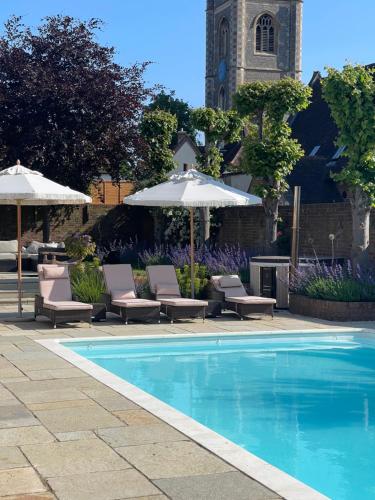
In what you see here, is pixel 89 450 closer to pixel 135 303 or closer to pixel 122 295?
pixel 135 303

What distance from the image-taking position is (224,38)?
69500mm

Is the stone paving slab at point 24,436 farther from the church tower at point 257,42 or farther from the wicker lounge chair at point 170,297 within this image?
the church tower at point 257,42

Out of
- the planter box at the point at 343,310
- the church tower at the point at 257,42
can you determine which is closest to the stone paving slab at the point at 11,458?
the planter box at the point at 343,310

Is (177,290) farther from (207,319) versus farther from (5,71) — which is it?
(5,71)

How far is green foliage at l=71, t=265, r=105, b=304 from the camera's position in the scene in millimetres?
13516

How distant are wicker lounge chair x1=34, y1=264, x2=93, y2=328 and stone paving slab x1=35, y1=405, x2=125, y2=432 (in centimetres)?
518

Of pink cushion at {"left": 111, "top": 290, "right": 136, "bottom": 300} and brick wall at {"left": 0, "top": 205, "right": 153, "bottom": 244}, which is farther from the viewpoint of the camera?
brick wall at {"left": 0, "top": 205, "right": 153, "bottom": 244}

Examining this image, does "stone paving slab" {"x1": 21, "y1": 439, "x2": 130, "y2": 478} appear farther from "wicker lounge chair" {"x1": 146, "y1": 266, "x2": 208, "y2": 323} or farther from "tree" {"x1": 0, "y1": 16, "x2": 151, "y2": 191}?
"tree" {"x1": 0, "y1": 16, "x2": 151, "y2": 191}

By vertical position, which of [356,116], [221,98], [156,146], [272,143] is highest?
[221,98]

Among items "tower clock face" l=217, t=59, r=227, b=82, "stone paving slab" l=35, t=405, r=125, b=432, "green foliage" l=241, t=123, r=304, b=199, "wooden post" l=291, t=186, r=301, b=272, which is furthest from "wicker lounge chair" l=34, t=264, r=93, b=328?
"tower clock face" l=217, t=59, r=227, b=82

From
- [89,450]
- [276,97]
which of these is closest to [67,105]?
[276,97]

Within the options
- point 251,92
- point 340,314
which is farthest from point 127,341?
point 251,92

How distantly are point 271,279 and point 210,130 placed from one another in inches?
294

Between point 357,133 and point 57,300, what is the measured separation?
20.9ft
